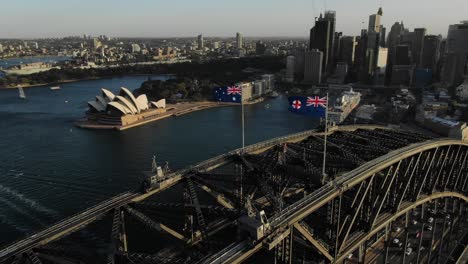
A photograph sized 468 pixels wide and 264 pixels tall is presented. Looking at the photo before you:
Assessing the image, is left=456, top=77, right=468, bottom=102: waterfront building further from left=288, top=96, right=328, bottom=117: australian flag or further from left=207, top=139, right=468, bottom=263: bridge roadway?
left=288, top=96, right=328, bottom=117: australian flag

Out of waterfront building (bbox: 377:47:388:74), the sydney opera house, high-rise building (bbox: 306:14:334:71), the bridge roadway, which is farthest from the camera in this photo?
high-rise building (bbox: 306:14:334:71)

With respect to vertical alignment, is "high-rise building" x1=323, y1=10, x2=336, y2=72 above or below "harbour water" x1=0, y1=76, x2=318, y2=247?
above

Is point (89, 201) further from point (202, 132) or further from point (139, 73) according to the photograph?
point (139, 73)

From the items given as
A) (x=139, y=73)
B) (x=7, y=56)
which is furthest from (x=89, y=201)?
(x=7, y=56)

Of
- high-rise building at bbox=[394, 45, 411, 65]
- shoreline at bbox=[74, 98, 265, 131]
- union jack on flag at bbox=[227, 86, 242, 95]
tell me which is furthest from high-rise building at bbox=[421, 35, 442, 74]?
union jack on flag at bbox=[227, 86, 242, 95]

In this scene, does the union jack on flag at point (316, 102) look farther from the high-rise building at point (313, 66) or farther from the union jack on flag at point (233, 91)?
the high-rise building at point (313, 66)

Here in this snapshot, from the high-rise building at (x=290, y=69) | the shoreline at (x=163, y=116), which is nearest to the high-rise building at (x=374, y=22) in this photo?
the high-rise building at (x=290, y=69)

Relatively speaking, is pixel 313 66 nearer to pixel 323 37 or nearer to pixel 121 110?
pixel 323 37
